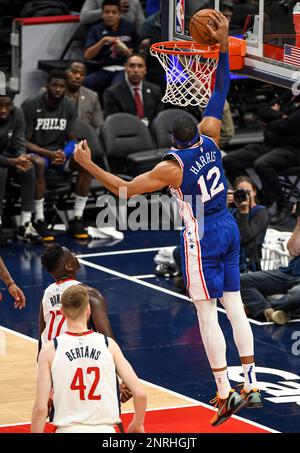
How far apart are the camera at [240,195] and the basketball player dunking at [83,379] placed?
5776 mm

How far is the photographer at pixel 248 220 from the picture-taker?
44.1 ft

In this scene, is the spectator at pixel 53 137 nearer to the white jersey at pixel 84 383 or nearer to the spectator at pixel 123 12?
the spectator at pixel 123 12

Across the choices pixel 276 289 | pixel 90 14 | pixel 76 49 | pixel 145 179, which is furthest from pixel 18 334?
pixel 76 49

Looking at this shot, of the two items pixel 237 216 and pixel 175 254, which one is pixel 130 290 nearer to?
pixel 175 254

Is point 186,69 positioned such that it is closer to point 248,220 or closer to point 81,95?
point 248,220

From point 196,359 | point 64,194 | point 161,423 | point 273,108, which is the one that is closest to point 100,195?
point 64,194

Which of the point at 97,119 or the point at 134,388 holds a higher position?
the point at 134,388

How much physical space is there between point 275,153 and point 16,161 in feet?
11.9

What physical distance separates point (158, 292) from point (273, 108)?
4191 mm

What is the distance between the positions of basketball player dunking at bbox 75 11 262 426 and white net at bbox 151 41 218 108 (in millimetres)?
894

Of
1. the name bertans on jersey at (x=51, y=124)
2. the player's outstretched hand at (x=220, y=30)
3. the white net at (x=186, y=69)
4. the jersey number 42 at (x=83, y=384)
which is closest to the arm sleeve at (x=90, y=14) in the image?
the name bertans on jersey at (x=51, y=124)

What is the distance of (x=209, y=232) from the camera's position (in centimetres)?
972

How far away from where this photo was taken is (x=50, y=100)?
53.8ft

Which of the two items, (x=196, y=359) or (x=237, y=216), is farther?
(x=237, y=216)
